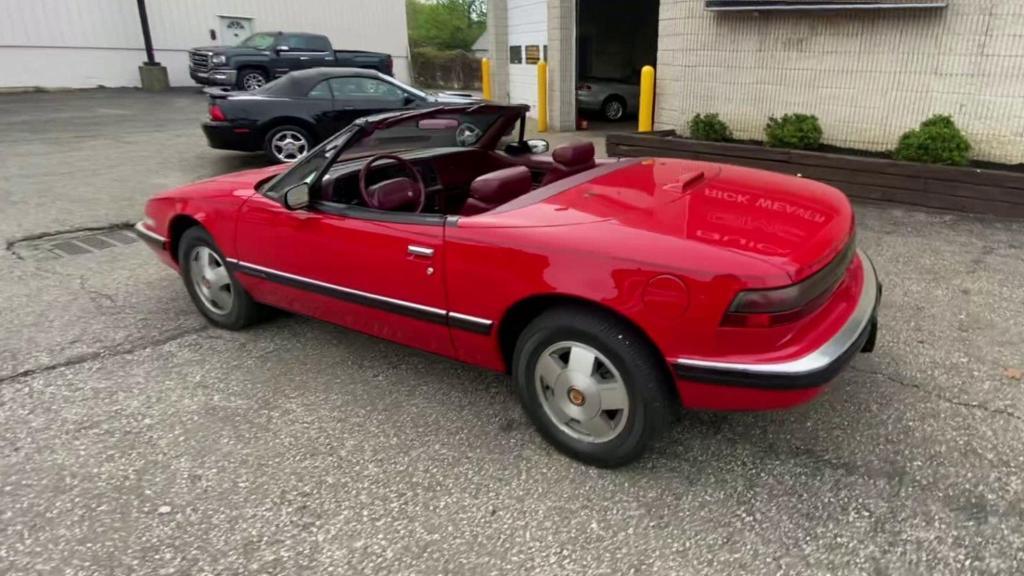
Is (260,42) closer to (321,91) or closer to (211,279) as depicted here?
(321,91)

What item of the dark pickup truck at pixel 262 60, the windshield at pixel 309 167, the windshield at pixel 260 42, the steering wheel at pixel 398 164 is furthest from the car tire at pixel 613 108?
the windshield at pixel 309 167

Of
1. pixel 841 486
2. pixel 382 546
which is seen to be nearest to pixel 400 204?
pixel 382 546

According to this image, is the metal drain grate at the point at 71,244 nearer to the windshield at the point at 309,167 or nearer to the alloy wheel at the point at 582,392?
the windshield at the point at 309,167

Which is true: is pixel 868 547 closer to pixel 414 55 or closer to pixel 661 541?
pixel 661 541

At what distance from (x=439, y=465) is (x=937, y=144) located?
19.6ft

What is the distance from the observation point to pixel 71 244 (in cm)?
561

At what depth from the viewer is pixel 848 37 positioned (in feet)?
23.5

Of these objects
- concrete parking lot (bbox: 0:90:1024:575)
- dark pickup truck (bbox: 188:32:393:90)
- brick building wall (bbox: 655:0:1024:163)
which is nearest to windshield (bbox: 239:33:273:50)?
dark pickup truck (bbox: 188:32:393:90)

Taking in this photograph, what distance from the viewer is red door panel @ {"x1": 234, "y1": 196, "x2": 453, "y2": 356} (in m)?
2.80

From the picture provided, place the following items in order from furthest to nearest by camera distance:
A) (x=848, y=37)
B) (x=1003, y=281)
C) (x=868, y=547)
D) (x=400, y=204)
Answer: (x=848, y=37) < (x=1003, y=281) < (x=400, y=204) < (x=868, y=547)

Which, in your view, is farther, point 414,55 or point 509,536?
point 414,55

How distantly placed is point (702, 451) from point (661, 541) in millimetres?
566

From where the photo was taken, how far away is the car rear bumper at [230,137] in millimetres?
8625

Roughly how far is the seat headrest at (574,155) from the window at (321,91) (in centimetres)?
651
